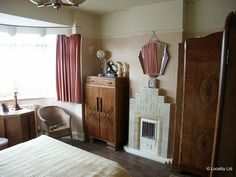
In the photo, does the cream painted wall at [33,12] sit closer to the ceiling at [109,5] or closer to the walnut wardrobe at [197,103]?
the ceiling at [109,5]

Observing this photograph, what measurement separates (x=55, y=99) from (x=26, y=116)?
93cm

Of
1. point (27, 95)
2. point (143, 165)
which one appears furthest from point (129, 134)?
point (27, 95)

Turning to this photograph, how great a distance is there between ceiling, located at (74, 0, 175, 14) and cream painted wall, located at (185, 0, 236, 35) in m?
0.59

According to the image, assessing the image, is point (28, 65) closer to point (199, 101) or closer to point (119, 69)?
point (119, 69)

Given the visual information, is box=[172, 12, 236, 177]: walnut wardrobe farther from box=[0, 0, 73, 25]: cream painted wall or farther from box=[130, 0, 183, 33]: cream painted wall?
box=[0, 0, 73, 25]: cream painted wall

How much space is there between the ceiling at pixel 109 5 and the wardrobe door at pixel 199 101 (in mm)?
1160

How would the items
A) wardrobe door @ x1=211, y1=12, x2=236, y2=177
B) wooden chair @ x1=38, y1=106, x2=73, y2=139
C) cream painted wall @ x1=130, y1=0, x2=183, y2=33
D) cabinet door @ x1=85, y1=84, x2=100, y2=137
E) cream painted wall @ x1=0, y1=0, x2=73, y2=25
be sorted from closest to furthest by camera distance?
1. wardrobe door @ x1=211, y1=12, x2=236, y2=177
2. cream painted wall @ x1=0, y1=0, x2=73, y2=25
3. cream painted wall @ x1=130, y1=0, x2=183, y2=33
4. wooden chair @ x1=38, y1=106, x2=73, y2=139
5. cabinet door @ x1=85, y1=84, x2=100, y2=137

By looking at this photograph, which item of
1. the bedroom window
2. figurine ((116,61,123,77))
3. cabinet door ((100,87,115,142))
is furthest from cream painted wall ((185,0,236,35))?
the bedroom window

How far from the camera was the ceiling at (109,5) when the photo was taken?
311 cm

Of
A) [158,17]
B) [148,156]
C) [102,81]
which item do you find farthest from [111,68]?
[148,156]

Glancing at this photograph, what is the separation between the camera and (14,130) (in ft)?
11.2

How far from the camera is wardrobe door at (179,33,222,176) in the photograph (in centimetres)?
247

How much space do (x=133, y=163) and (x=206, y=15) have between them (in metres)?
2.63

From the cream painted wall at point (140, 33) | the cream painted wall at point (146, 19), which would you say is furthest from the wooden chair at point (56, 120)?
the cream painted wall at point (146, 19)
